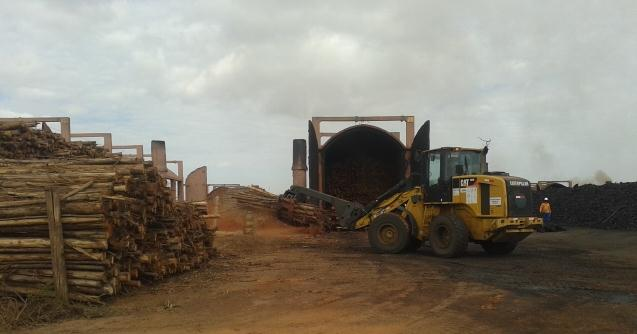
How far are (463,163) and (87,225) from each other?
350 inches

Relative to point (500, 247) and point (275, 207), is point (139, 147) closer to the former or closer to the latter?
point (275, 207)

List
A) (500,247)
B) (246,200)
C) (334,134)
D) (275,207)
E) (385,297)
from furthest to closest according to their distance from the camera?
(246,200)
(275,207)
(334,134)
(500,247)
(385,297)

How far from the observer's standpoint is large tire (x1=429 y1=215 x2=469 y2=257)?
12.7 m

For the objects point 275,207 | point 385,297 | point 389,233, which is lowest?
point 385,297

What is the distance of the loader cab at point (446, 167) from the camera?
1341cm

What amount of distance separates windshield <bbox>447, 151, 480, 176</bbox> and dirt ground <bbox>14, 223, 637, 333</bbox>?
2.02 metres

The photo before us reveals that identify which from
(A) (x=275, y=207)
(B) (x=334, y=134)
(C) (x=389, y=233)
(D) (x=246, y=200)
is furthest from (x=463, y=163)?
(D) (x=246, y=200)

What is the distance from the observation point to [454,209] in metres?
13.3

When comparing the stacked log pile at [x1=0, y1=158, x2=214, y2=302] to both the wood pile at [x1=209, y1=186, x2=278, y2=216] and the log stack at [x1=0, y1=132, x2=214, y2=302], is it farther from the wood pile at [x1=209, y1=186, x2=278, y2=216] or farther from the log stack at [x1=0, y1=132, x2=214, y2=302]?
the wood pile at [x1=209, y1=186, x2=278, y2=216]

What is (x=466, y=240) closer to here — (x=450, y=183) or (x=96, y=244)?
(x=450, y=183)

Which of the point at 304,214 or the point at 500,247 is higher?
the point at 304,214

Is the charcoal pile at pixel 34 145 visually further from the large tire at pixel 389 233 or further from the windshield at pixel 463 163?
the windshield at pixel 463 163

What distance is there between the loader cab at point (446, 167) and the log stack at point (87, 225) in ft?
21.2

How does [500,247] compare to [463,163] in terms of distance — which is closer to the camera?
[463,163]
